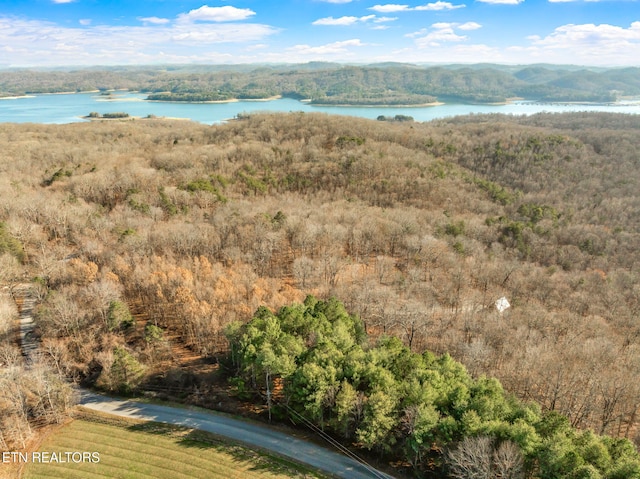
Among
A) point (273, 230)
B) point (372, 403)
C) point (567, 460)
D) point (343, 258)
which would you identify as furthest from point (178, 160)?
point (567, 460)

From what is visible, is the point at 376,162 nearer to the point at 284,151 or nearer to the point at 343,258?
the point at 284,151

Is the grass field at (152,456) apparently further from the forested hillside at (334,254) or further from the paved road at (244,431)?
the forested hillside at (334,254)

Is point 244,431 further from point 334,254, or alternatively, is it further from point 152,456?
point 334,254

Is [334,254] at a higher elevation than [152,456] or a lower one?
higher

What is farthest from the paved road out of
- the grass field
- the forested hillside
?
the forested hillside

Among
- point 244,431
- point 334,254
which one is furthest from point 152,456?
point 334,254
